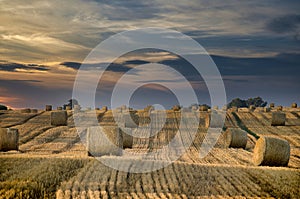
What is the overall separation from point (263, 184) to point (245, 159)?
27.0 ft

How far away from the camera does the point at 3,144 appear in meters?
22.3

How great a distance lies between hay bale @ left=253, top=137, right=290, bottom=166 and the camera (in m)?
18.0

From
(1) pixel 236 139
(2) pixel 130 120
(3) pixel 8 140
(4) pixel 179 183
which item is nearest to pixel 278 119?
(1) pixel 236 139

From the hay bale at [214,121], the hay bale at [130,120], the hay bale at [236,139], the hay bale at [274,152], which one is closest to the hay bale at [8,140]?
the hay bale at [236,139]

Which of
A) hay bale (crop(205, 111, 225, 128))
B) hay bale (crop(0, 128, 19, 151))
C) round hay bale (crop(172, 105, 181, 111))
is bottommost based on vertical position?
hay bale (crop(0, 128, 19, 151))

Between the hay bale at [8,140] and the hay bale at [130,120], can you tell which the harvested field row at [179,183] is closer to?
the hay bale at [8,140]

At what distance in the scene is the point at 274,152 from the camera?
1825cm

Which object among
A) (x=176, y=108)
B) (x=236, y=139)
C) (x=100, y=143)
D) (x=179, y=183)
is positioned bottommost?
(x=179, y=183)

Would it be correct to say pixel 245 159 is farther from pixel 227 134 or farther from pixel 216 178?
pixel 216 178

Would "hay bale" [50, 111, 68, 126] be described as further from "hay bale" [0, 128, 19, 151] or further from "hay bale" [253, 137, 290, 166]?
"hay bale" [253, 137, 290, 166]

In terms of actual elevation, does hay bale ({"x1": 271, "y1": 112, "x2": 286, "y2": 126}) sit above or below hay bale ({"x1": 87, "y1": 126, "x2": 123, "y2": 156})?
above

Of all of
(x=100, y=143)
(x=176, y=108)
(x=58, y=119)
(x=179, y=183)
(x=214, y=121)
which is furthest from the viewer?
(x=176, y=108)

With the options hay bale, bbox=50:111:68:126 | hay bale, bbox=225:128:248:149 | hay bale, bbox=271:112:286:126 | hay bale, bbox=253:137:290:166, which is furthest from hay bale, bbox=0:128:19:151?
hay bale, bbox=271:112:286:126

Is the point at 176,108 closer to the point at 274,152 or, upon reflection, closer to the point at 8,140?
the point at 8,140
